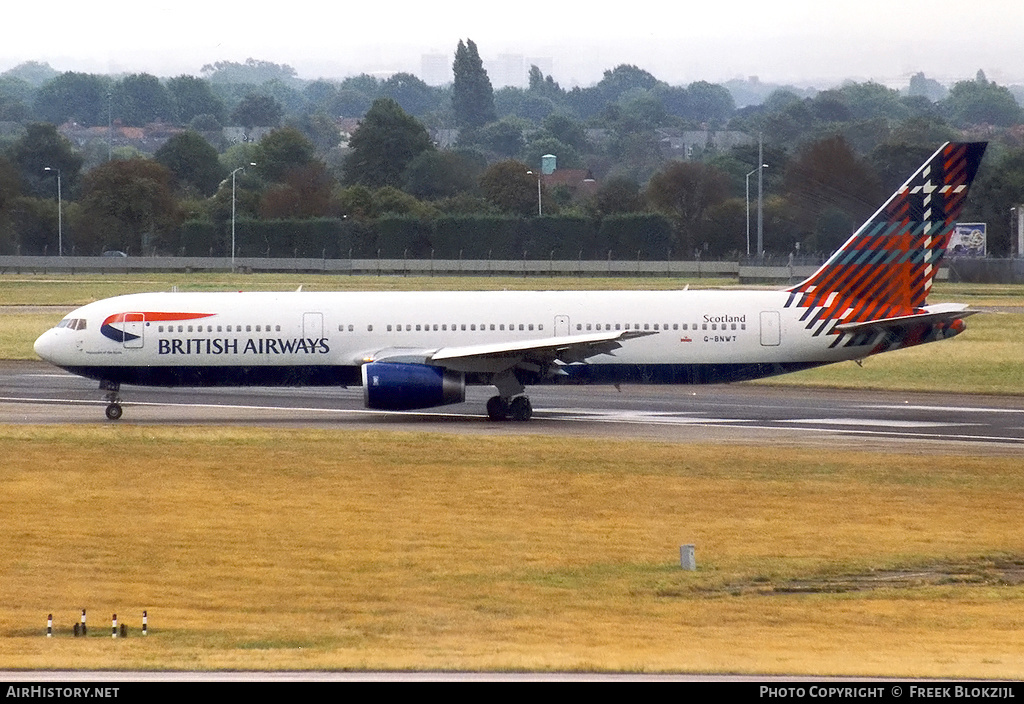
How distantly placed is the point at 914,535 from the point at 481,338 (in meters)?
18.6

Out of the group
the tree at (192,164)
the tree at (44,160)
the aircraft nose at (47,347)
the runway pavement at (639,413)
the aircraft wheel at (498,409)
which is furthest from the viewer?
the tree at (192,164)

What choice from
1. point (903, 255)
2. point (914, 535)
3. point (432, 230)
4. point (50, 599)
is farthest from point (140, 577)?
point (432, 230)

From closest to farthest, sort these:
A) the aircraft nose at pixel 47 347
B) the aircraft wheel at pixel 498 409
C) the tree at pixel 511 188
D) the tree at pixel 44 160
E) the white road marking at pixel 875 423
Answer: the white road marking at pixel 875 423 → the aircraft wheel at pixel 498 409 → the aircraft nose at pixel 47 347 → the tree at pixel 511 188 → the tree at pixel 44 160

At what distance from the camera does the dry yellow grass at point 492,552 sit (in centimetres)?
1814

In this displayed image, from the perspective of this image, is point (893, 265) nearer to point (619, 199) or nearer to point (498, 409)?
point (498, 409)

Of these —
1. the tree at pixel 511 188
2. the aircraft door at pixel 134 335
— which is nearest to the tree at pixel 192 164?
the tree at pixel 511 188

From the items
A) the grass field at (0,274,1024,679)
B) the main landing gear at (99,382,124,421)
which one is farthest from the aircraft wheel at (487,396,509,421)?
the main landing gear at (99,382,124,421)

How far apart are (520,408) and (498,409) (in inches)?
26.1

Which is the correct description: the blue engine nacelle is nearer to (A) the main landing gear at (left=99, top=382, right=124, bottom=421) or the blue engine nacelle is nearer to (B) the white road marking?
(A) the main landing gear at (left=99, top=382, right=124, bottom=421)

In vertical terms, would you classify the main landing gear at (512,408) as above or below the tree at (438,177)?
below

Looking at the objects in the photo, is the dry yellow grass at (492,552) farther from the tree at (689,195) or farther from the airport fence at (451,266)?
the tree at (689,195)

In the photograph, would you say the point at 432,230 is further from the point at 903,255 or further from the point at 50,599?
the point at 50,599

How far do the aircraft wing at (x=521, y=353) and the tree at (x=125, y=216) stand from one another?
310 ft

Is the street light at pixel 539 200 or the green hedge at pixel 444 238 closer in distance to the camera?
the green hedge at pixel 444 238
